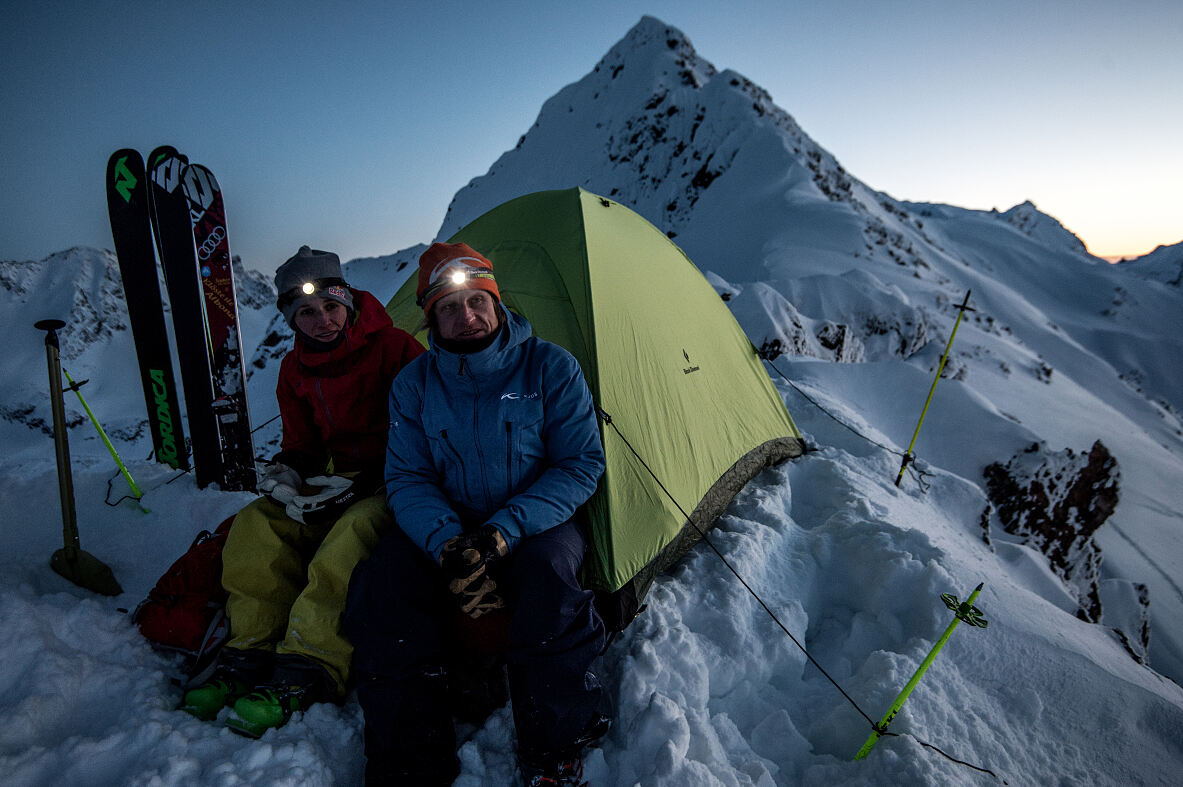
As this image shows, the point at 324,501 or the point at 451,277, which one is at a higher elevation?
the point at 451,277

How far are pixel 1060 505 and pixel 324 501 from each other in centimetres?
992

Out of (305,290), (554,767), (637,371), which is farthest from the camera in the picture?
(637,371)

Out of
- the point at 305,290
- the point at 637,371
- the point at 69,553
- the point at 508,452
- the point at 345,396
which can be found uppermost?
the point at 305,290

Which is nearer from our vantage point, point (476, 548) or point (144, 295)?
point (476, 548)

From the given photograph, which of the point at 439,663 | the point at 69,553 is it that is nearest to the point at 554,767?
the point at 439,663

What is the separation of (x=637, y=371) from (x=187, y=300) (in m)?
4.04

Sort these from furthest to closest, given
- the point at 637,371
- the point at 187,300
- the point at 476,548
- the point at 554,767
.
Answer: the point at 187,300 → the point at 637,371 → the point at 476,548 → the point at 554,767

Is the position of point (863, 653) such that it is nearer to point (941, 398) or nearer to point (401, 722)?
point (401, 722)

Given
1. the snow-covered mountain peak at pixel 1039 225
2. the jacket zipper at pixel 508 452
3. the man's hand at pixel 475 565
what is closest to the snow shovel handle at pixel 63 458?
the man's hand at pixel 475 565

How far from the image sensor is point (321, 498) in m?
2.22

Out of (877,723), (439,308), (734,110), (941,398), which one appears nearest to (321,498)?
(439,308)

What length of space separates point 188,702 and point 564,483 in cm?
182

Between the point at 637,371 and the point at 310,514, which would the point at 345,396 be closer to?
the point at 310,514

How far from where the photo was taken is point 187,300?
4.05m
